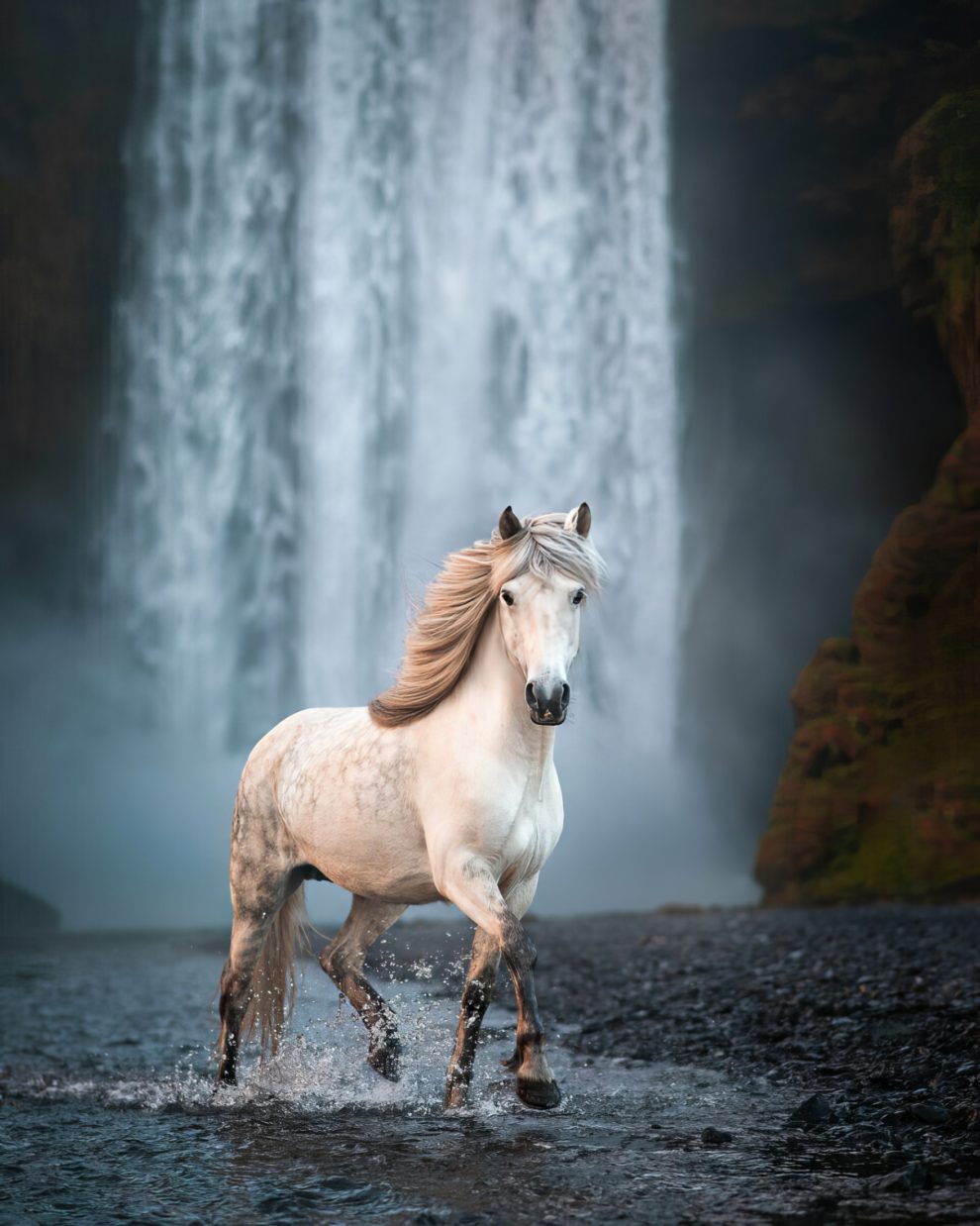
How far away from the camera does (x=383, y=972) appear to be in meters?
11.8

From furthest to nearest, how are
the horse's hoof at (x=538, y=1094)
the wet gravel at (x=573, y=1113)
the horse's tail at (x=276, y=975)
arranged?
the horse's tail at (x=276, y=975)
the horse's hoof at (x=538, y=1094)
the wet gravel at (x=573, y=1113)

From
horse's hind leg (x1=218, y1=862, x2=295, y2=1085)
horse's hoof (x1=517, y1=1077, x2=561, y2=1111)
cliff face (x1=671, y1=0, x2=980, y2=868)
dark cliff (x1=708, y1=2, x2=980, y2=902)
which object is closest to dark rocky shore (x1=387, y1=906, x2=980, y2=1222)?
horse's hoof (x1=517, y1=1077, x2=561, y2=1111)

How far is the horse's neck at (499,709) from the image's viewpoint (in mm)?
4559

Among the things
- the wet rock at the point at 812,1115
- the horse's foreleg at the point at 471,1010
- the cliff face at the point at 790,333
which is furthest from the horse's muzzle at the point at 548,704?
the cliff face at the point at 790,333

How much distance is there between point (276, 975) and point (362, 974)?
0.47 meters

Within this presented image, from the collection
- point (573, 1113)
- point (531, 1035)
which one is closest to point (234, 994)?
point (573, 1113)

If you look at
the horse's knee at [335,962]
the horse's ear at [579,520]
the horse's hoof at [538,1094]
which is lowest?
the horse's hoof at [538,1094]

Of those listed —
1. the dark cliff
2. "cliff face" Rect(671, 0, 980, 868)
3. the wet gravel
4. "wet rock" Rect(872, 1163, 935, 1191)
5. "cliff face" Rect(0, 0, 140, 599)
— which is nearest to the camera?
"wet rock" Rect(872, 1163, 935, 1191)

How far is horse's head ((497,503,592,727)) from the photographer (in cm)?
406

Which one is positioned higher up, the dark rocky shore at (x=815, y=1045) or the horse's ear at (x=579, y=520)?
the horse's ear at (x=579, y=520)

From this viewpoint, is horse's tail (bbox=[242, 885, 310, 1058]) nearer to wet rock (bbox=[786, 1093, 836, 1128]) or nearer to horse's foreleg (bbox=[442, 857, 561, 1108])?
horse's foreleg (bbox=[442, 857, 561, 1108])

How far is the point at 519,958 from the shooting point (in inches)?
166

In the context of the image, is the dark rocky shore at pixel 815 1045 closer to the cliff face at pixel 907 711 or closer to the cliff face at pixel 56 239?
the cliff face at pixel 907 711

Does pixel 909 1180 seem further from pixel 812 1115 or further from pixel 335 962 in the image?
pixel 335 962
